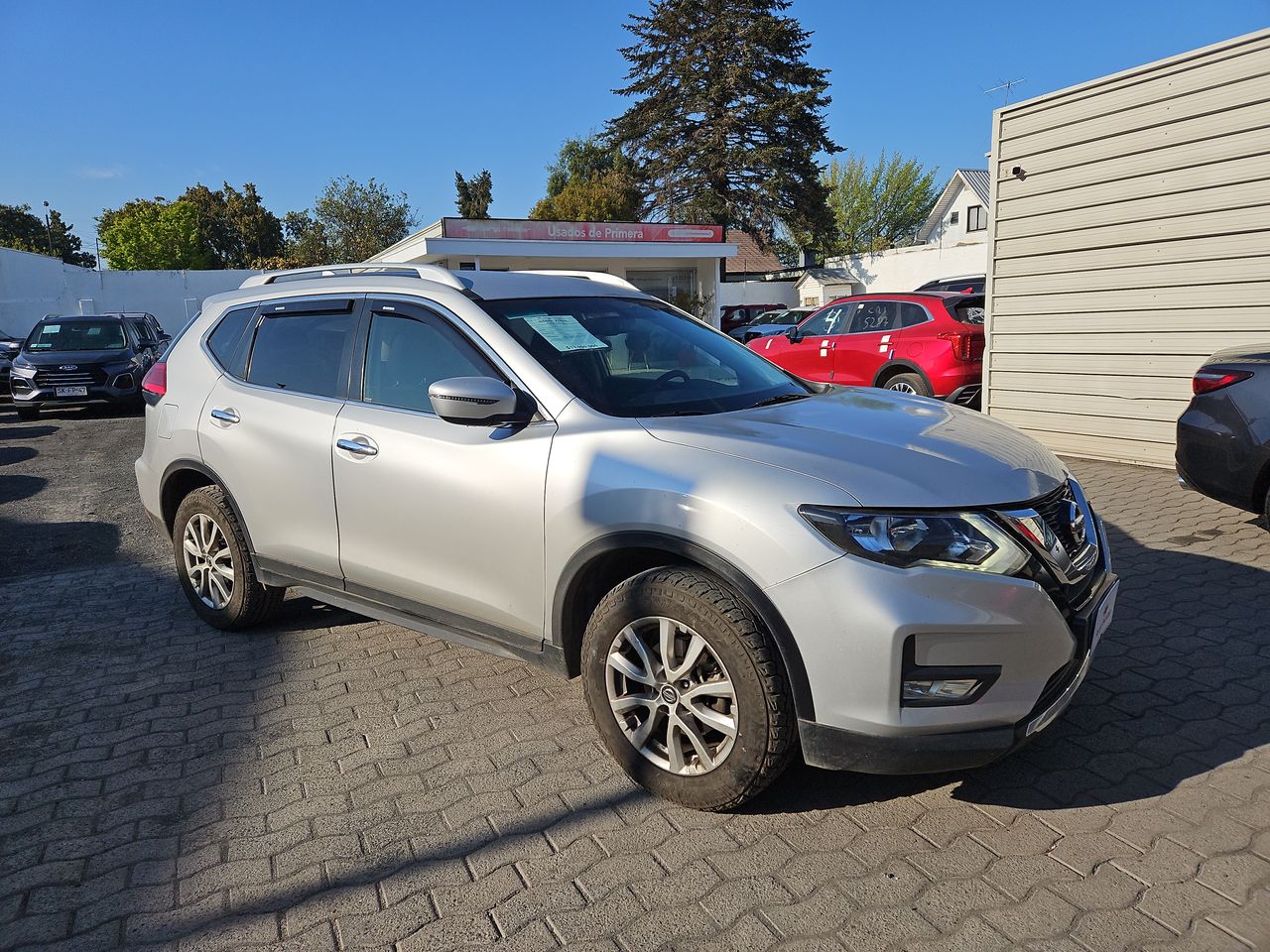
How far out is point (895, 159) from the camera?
64.2 m

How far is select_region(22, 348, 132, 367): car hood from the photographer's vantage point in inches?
567

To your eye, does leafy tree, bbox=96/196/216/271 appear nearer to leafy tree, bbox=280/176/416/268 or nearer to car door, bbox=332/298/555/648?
leafy tree, bbox=280/176/416/268

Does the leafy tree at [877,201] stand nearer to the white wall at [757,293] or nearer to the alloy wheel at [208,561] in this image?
the white wall at [757,293]

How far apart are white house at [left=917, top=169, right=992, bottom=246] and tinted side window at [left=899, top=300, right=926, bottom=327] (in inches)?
1736

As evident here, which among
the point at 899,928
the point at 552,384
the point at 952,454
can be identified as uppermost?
the point at 552,384

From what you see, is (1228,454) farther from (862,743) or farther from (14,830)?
(14,830)

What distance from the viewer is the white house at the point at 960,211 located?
53312 millimetres

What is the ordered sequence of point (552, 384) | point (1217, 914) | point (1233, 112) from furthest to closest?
point (1233, 112)
point (552, 384)
point (1217, 914)

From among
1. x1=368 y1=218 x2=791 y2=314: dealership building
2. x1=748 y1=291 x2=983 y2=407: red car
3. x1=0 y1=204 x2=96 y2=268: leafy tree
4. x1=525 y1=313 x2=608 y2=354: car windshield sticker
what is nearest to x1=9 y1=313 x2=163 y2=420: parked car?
x1=368 y1=218 x2=791 y2=314: dealership building

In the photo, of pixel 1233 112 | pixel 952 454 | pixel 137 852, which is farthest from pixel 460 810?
pixel 1233 112

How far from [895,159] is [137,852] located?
227 feet

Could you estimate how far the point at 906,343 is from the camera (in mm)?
10250

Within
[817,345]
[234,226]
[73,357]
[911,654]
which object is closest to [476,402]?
[911,654]

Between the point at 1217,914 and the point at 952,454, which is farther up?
the point at 952,454
